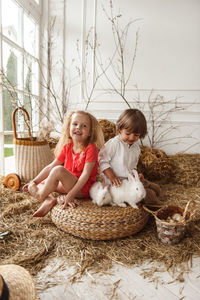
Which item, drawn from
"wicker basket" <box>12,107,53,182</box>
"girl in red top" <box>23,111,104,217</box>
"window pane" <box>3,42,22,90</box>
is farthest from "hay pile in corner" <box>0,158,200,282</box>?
"window pane" <box>3,42,22,90</box>

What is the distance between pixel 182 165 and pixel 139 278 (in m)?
2.09

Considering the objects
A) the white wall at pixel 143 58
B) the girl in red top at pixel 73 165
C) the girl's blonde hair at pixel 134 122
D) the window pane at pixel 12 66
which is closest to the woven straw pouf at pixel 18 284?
the girl in red top at pixel 73 165

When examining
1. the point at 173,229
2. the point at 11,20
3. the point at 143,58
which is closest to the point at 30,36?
the point at 11,20

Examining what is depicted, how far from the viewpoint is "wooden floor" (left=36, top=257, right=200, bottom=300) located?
3.51 feet

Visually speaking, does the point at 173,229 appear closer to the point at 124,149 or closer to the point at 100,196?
the point at 100,196

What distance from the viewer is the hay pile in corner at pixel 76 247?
1.32 metres

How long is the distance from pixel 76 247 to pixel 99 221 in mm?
235

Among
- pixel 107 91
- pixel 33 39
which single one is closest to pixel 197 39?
pixel 107 91

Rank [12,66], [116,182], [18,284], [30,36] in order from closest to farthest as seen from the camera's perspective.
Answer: [18,284] < [116,182] < [12,66] < [30,36]

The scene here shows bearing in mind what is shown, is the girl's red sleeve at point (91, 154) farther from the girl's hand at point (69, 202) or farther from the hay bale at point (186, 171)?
the hay bale at point (186, 171)

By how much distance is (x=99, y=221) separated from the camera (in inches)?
58.8

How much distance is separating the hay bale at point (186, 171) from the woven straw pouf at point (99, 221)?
1.57 meters

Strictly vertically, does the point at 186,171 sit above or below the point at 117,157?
below

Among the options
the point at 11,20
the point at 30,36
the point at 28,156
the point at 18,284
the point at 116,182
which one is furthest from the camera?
the point at 30,36
